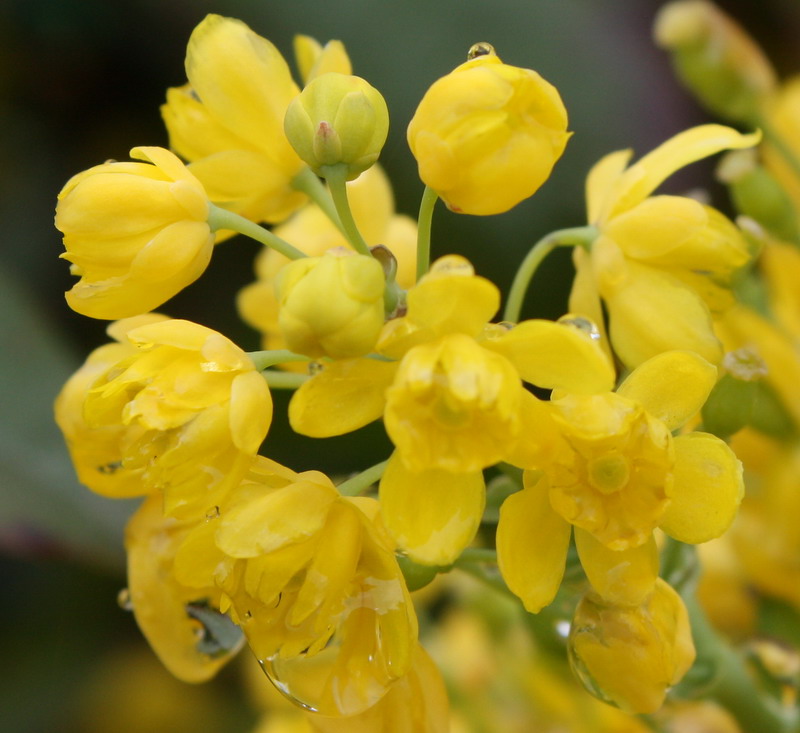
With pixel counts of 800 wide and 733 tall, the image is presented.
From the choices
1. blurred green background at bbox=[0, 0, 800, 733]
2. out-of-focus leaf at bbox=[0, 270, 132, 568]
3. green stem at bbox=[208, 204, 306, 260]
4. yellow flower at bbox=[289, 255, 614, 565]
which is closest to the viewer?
yellow flower at bbox=[289, 255, 614, 565]

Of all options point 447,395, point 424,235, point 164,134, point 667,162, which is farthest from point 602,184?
point 164,134

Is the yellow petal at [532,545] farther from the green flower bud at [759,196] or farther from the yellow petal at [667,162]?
the green flower bud at [759,196]

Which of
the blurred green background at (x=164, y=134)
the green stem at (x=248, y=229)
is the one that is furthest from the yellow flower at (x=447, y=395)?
the blurred green background at (x=164, y=134)

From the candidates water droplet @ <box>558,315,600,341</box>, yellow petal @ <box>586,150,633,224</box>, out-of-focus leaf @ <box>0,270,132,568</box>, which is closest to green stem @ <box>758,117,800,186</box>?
yellow petal @ <box>586,150,633,224</box>

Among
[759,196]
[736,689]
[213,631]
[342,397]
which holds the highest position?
[342,397]

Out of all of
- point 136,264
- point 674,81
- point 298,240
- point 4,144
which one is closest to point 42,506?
point 298,240

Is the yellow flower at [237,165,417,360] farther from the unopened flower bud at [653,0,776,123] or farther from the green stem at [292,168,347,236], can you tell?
the unopened flower bud at [653,0,776,123]

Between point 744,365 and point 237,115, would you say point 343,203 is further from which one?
point 744,365
